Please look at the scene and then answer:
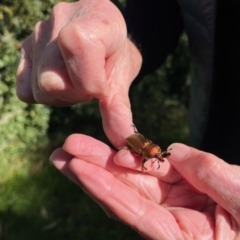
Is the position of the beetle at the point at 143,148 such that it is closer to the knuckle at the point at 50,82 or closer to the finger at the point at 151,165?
the finger at the point at 151,165

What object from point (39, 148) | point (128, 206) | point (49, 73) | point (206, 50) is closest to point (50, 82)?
point (49, 73)

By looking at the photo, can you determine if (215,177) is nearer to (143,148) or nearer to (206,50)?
(143,148)

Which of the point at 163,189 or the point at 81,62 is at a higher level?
the point at 81,62

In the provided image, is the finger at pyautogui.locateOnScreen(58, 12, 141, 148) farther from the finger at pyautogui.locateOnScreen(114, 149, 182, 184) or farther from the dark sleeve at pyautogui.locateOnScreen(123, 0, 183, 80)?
the dark sleeve at pyautogui.locateOnScreen(123, 0, 183, 80)

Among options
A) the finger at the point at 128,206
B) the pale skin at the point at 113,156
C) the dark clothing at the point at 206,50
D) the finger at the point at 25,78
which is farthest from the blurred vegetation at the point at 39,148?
the finger at the point at 128,206

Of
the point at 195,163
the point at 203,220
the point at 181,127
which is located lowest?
the point at 181,127

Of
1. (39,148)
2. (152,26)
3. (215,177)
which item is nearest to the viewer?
(215,177)

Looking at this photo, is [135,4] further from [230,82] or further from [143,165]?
[143,165]

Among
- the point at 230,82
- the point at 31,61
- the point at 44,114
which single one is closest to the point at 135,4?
the point at 230,82
